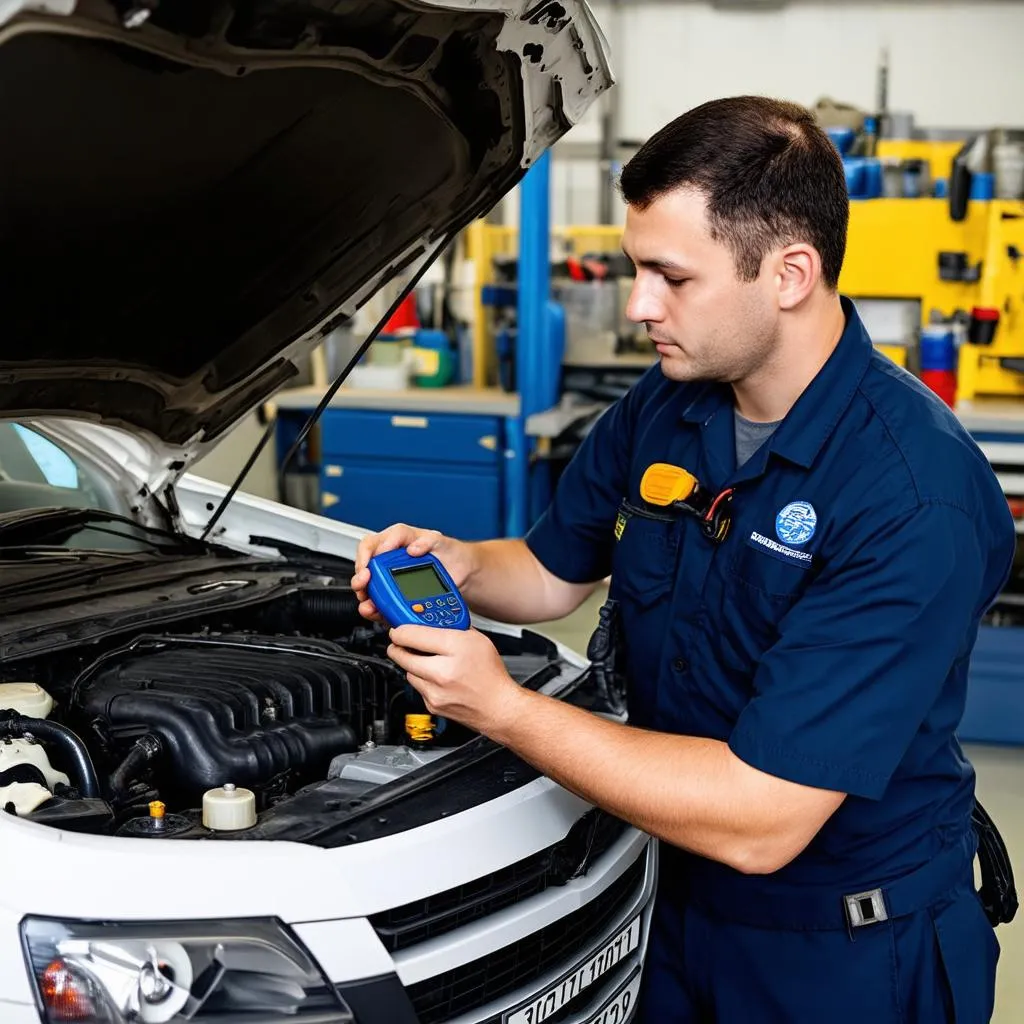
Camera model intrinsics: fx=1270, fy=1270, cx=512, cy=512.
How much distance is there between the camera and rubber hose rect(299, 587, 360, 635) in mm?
2137

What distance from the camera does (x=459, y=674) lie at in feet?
4.56

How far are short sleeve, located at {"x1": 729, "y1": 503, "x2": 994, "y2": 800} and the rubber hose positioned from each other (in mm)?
910

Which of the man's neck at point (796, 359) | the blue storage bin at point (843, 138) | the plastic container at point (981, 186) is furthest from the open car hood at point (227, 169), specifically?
the blue storage bin at point (843, 138)

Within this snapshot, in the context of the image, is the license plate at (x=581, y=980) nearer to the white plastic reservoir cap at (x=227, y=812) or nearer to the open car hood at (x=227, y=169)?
the white plastic reservoir cap at (x=227, y=812)

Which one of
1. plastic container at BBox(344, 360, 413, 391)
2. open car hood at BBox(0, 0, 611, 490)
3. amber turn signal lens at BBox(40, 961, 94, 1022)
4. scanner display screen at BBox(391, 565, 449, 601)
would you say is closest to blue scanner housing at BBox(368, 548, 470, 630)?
scanner display screen at BBox(391, 565, 449, 601)

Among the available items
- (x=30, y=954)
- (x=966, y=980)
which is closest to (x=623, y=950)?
(x=966, y=980)

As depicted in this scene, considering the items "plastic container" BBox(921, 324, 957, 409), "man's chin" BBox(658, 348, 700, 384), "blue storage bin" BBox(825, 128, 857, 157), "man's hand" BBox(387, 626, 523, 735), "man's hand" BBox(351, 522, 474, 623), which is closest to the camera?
"man's hand" BBox(387, 626, 523, 735)

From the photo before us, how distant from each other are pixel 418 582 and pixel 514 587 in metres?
0.41

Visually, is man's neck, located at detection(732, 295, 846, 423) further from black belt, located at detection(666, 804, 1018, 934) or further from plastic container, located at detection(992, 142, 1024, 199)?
plastic container, located at detection(992, 142, 1024, 199)

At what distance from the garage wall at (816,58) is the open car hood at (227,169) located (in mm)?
6419

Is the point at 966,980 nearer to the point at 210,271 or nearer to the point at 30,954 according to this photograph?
the point at 30,954

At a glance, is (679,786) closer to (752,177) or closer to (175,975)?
(175,975)

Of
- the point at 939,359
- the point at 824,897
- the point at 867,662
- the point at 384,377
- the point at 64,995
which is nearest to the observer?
the point at 64,995

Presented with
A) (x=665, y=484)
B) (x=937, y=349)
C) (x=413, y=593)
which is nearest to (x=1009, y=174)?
(x=937, y=349)
